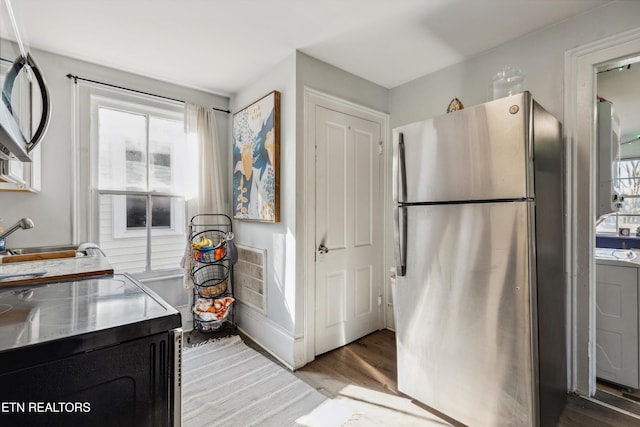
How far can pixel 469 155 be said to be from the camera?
164cm

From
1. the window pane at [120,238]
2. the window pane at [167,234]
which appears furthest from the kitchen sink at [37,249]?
the window pane at [167,234]

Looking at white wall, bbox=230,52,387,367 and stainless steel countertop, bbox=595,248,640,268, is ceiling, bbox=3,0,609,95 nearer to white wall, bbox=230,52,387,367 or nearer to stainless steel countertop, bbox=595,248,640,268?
white wall, bbox=230,52,387,367

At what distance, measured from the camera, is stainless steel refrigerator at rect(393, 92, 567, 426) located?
148 cm

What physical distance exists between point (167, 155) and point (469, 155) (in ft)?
8.83

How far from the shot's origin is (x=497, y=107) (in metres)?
1.54

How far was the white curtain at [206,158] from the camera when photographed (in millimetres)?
2990

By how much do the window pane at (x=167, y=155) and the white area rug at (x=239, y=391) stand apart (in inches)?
61.1

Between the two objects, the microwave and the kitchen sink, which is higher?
the microwave

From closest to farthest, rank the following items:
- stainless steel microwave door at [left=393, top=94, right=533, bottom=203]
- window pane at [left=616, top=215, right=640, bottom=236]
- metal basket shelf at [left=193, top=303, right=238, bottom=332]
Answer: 1. stainless steel microwave door at [left=393, top=94, right=533, bottom=203]
2. metal basket shelf at [left=193, top=303, right=238, bottom=332]
3. window pane at [left=616, top=215, right=640, bottom=236]

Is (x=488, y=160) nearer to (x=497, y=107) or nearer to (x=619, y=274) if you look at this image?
(x=497, y=107)

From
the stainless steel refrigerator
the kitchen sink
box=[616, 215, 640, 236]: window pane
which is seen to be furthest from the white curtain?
box=[616, 215, 640, 236]: window pane

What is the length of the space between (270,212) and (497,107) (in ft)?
5.76

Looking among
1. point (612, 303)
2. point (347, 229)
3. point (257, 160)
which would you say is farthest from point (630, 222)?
point (257, 160)

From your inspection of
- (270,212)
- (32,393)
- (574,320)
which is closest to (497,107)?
(574,320)
